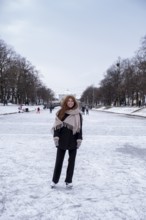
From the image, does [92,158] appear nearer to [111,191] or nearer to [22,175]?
[22,175]

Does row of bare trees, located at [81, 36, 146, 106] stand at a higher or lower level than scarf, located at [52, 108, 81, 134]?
higher

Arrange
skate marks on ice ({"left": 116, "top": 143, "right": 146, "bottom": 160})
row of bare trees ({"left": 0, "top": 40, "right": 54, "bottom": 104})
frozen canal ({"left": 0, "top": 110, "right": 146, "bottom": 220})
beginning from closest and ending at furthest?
frozen canal ({"left": 0, "top": 110, "right": 146, "bottom": 220}) < skate marks on ice ({"left": 116, "top": 143, "right": 146, "bottom": 160}) < row of bare trees ({"left": 0, "top": 40, "right": 54, "bottom": 104})

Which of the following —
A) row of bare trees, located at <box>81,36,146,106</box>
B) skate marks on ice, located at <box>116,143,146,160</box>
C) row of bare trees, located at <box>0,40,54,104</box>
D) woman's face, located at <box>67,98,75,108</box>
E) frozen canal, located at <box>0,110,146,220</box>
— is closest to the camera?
frozen canal, located at <box>0,110,146,220</box>

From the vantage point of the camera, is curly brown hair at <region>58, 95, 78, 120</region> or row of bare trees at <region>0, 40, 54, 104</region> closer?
curly brown hair at <region>58, 95, 78, 120</region>

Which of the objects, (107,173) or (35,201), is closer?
(35,201)

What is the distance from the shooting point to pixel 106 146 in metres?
12.3

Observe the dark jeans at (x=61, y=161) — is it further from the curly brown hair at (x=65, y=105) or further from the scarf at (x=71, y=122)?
the curly brown hair at (x=65, y=105)

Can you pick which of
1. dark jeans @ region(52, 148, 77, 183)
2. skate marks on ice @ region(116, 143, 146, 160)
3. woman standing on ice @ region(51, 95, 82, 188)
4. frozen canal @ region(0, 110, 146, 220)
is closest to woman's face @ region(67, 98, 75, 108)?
woman standing on ice @ region(51, 95, 82, 188)

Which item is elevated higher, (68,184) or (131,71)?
(131,71)

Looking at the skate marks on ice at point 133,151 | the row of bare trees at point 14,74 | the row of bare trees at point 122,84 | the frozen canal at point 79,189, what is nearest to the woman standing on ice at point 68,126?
the frozen canal at point 79,189

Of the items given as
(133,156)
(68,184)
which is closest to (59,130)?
(68,184)

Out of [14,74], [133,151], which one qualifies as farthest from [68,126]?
[14,74]

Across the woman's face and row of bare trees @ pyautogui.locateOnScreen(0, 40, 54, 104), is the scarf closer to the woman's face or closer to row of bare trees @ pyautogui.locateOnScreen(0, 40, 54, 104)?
the woman's face

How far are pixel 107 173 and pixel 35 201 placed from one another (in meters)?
2.52
